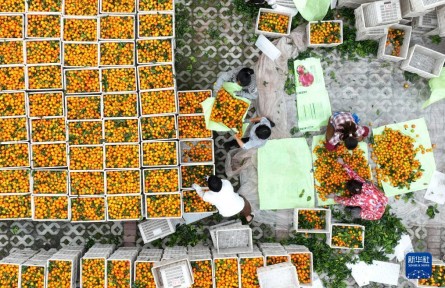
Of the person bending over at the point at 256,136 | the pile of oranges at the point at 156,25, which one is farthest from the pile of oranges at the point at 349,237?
the pile of oranges at the point at 156,25

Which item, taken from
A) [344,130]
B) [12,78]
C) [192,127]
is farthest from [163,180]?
[344,130]

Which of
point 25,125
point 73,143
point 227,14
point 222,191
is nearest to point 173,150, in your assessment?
point 222,191

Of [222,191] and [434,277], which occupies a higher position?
[222,191]

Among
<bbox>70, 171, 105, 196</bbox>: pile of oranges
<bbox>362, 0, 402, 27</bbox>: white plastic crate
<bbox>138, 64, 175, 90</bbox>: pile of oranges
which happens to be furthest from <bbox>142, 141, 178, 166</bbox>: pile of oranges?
<bbox>362, 0, 402, 27</bbox>: white plastic crate

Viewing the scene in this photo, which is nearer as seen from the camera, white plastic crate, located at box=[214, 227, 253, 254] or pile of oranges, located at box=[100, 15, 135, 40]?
pile of oranges, located at box=[100, 15, 135, 40]

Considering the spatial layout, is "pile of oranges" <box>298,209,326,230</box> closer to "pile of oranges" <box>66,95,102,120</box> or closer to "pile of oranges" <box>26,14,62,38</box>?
"pile of oranges" <box>66,95,102,120</box>

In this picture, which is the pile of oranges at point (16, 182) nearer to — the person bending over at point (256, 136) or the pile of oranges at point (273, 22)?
the person bending over at point (256, 136)

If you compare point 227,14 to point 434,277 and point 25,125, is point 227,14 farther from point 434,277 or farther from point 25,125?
point 434,277
